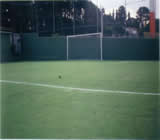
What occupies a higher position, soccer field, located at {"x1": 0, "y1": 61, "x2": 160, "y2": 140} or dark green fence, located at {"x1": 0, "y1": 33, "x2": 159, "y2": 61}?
dark green fence, located at {"x1": 0, "y1": 33, "x2": 159, "y2": 61}

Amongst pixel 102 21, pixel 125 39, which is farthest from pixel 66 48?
pixel 125 39

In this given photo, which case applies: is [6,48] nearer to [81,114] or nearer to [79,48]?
[79,48]

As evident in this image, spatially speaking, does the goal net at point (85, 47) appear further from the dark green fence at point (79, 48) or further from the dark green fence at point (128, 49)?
the dark green fence at point (128, 49)

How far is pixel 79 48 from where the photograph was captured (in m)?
13.0

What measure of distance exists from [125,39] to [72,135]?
448 inches

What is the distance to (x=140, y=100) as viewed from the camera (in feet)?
9.84

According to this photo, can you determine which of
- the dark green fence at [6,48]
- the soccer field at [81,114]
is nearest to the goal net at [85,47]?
the dark green fence at [6,48]

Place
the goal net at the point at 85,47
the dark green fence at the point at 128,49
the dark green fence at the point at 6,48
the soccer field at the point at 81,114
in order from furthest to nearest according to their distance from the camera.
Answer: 1. the goal net at the point at 85,47
2. the dark green fence at the point at 128,49
3. the dark green fence at the point at 6,48
4. the soccer field at the point at 81,114

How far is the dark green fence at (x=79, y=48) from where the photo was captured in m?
12.4

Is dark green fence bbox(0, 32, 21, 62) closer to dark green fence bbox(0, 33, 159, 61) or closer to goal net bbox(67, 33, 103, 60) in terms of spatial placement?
dark green fence bbox(0, 33, 159, 61)

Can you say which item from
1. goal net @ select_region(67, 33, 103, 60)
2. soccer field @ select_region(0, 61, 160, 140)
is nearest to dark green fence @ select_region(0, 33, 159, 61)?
goal net @ select_region(67, 33, 103, 60)

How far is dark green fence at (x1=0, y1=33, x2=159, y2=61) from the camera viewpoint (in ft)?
40.8

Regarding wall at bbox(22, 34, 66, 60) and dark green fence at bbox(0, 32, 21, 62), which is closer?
dark green fence at bbox(0, 32, 21, 62)

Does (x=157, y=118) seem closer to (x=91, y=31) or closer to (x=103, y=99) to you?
(x=103, y=99)
